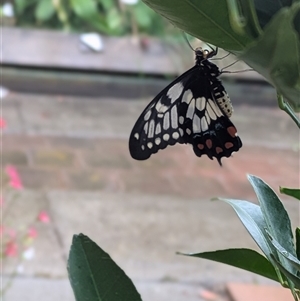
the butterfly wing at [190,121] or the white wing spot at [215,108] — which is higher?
the white wing spot at [215,108]

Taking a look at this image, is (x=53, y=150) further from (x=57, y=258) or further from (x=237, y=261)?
(x=237, y=261)

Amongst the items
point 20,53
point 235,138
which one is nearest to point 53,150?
point 20,53

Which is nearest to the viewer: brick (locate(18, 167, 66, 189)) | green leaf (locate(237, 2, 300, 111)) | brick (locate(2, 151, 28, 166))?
green leaf (locate(237, 2, 300, 111))

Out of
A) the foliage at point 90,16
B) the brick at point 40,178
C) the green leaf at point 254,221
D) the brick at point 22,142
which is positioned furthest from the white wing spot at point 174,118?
the foliage at point 90,16

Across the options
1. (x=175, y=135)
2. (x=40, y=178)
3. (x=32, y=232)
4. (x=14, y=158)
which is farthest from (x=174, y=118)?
(x=14, y=158)

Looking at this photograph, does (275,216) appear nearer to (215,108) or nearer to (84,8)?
(215,108)

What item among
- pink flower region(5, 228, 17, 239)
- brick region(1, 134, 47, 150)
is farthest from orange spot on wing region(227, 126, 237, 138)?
brick region(1, 134, 47, 150)

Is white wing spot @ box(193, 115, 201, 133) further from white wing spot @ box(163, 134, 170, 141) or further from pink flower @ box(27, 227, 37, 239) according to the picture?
pink flower @ box(27, 227, 37, 239)

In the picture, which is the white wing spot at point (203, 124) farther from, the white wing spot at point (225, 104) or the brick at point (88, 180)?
the brick at point (88, 180)
